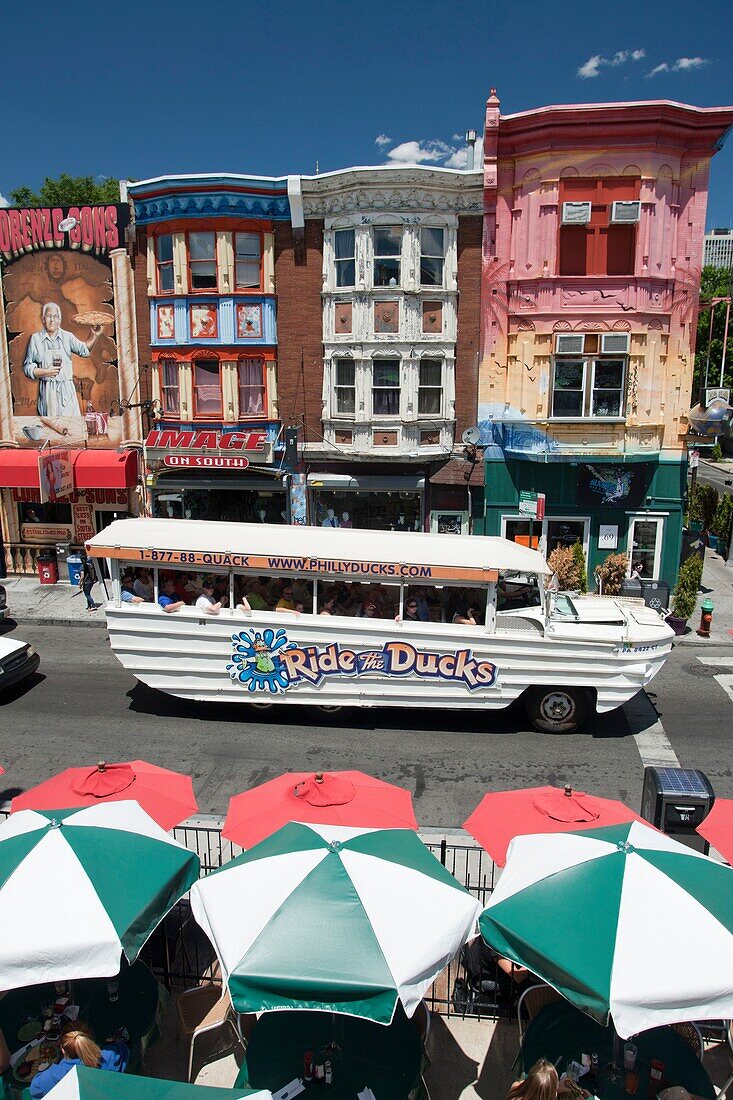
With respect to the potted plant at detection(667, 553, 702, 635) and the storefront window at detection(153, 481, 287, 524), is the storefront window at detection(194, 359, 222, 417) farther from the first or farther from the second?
the potted plant at detection(667, 553, 702, 635)

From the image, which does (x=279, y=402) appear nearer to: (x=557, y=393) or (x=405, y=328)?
(x=405, y=328)

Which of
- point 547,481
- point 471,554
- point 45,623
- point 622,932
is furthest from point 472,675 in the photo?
point 45,623

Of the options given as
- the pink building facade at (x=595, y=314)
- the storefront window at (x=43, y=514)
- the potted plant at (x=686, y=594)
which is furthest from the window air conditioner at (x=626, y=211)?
the storefront window at (x=43, y=514)

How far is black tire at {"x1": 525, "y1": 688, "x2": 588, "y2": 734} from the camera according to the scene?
11.8m

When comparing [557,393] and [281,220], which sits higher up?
[281,220]

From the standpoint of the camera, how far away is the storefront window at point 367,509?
2141cm

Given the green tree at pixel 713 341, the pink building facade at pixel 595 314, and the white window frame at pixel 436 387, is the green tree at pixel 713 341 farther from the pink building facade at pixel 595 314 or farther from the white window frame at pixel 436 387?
the white window frame at pixel 436 387

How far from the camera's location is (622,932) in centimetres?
477

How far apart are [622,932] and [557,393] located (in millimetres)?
16402

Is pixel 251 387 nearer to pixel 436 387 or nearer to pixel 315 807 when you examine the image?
pixel 436 387

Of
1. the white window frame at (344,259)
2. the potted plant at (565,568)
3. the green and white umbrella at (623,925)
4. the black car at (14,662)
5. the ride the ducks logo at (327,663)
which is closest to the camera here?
the green and white umbrella at (623,925)

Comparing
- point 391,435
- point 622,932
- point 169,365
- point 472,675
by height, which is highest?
point 169,365

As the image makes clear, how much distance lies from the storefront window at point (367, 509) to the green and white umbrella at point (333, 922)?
1604 centimetres

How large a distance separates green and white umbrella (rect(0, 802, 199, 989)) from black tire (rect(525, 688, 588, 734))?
710 cm
